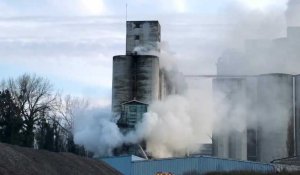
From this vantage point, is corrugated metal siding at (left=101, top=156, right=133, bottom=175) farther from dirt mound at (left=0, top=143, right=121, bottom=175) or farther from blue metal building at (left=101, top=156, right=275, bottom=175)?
dirt mound at (left=0, top=143, right=121, bottom=175)

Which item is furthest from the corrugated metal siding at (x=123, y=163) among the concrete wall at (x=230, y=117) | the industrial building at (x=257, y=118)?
the industrial building at (x=257, y=118)

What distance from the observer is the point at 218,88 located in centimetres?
7225

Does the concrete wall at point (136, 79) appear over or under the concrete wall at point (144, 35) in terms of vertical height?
under

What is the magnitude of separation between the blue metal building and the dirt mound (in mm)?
16009

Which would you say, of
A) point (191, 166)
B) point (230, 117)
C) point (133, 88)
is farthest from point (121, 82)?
point (191, 166)

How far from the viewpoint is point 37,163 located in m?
28.8

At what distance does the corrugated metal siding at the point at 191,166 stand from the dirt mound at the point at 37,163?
52.5 feet

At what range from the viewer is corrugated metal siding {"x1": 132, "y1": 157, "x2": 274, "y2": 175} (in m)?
53.7

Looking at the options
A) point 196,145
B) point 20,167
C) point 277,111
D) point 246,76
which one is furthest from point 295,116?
point 20,167

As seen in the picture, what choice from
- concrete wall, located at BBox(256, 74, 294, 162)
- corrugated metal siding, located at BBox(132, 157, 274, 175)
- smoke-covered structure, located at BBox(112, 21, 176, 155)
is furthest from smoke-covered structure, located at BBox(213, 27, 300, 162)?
corrugated metal siding, located at BBox(132, 157, 274, 175)

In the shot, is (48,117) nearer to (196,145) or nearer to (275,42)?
(196,145)

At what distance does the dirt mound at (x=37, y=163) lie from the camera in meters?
25.2

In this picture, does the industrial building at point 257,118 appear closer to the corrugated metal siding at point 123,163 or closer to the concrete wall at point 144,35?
the concrete wall at point 144,35

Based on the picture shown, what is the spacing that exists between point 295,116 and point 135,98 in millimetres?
20532
